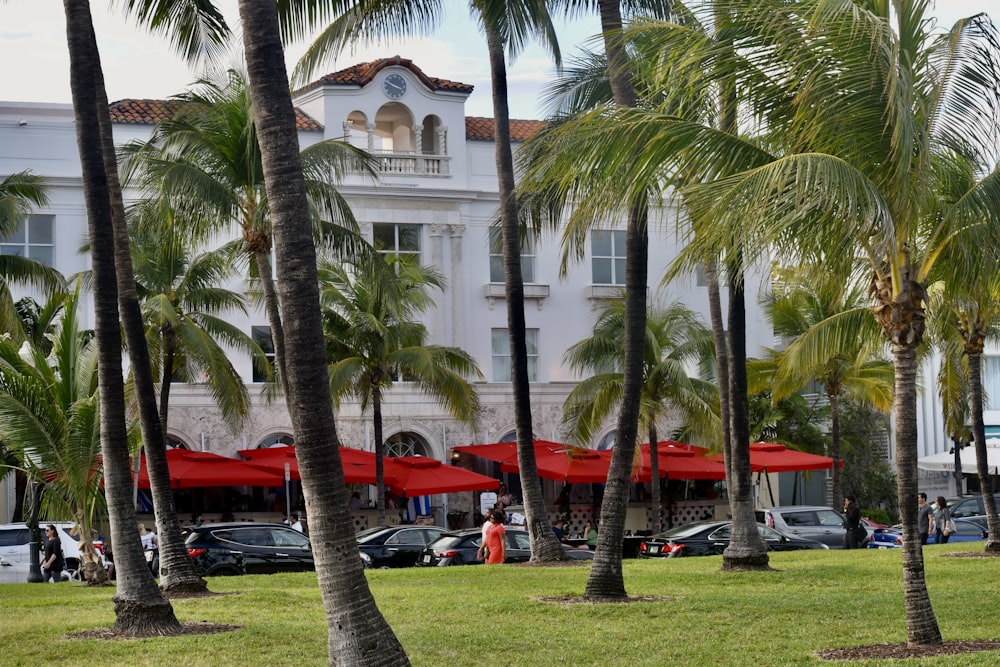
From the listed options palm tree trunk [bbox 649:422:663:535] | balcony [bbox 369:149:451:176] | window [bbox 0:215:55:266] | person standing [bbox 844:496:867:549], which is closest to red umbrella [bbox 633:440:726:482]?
palm tree trunk [bbox 649:422:663:535]

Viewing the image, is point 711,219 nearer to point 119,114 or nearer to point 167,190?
point 167,190

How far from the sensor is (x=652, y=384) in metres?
34.6

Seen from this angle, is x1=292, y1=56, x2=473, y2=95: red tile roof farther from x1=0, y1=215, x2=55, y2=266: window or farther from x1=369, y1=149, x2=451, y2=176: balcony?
x1=0, y1=215, x2=55, y2=266: window

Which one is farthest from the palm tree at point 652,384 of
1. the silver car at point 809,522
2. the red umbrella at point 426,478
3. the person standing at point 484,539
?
the person standing at point 484,539

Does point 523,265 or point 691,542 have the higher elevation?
point 523,265

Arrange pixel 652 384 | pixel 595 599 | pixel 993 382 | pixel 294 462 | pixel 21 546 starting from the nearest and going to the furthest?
pixel 595 599, pixel 21 546, pixel 294 462, pixel 652 384, pixel 993 382

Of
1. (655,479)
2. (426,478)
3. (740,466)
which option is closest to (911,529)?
(740,466)

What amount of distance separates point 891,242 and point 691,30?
2796mm

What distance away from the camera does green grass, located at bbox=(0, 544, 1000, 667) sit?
12.0 metres

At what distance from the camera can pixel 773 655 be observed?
1148 cm

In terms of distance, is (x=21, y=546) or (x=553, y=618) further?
(x=21, y=546)

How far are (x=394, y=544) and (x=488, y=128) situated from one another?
62.1 feet

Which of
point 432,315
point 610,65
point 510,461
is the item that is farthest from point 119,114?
point 610,65

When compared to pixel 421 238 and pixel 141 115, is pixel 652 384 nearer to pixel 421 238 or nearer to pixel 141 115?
pixel 421 238
